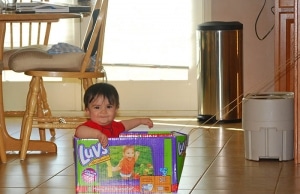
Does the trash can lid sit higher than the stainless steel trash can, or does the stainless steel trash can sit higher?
the trash can lid

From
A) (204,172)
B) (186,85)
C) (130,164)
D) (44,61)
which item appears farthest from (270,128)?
(186,85)

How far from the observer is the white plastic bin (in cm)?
362

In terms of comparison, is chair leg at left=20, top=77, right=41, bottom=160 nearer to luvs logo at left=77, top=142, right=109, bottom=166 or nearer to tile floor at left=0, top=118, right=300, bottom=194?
tile floor at left=0, top=118, right=300, bottom=194

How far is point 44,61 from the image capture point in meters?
3.91

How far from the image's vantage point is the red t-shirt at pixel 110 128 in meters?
2.96

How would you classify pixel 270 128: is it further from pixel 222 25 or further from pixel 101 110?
pixel 222 25

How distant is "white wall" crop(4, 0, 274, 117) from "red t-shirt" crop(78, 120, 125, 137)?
268 cm

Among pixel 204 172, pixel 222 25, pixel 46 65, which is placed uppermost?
pixel 222 25

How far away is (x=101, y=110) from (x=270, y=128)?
0.98 m

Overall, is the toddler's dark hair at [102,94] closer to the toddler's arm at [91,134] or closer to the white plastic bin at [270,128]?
the toddler's arm at [91,134]

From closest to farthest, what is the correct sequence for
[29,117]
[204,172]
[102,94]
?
[102,94] < [204,172] < [29,117]

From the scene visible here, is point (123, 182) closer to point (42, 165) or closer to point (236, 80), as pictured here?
point (42, 165)

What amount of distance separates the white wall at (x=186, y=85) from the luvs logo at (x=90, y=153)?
9.71 feet

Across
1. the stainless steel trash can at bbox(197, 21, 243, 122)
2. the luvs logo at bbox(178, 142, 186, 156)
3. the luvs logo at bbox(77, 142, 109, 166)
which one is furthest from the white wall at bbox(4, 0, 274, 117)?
the luvs logo at bbox(77, 142, 109, 166)
